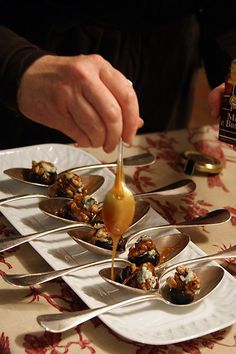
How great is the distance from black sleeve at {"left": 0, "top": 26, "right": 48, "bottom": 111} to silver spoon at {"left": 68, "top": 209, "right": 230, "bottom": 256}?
0.22 meters

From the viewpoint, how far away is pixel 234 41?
1.26 metres

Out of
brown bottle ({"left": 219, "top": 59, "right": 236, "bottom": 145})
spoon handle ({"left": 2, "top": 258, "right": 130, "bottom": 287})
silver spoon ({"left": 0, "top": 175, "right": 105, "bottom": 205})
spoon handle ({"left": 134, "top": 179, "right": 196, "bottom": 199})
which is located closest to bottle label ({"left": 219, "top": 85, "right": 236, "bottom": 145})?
brown bottle ({"left": 219, "top": 59, "right": 236, "bottom": 145})

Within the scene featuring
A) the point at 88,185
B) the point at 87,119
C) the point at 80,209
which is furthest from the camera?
the point at 88,185

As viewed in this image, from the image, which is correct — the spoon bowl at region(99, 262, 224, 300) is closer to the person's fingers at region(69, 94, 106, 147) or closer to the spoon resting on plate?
the spoon resting on plate

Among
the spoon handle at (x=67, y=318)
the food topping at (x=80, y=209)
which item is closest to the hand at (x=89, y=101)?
the food topping at (x=80, y=209)

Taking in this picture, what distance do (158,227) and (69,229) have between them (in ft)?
0.42

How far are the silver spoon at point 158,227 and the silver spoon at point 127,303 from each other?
100 millimetres

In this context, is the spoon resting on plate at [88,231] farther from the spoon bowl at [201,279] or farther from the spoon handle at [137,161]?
the spoon handle at [137,161]

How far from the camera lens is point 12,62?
35.2 inches

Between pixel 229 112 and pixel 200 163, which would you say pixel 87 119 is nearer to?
pixel 229 112

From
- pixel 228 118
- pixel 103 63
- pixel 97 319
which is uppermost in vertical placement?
pixel 103 63

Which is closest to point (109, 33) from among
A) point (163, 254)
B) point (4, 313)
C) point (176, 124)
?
point (176, 124)

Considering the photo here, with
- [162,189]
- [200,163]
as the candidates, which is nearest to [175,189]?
[162,189]

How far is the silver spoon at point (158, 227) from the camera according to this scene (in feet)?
2.63
